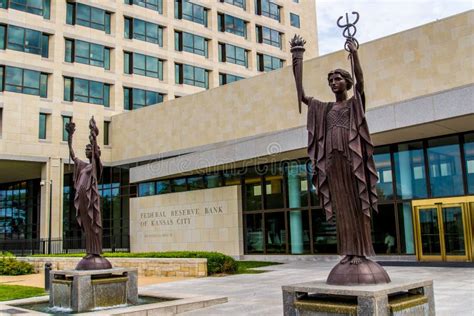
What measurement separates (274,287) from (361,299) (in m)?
9.90

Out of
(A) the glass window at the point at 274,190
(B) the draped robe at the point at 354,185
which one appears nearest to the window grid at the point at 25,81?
(A) the glass window at the point at 274,190

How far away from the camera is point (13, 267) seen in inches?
990

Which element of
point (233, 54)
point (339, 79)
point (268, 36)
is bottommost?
point (339, 79)

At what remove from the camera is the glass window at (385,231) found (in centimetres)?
2242

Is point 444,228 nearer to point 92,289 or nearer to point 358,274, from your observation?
point 92,289

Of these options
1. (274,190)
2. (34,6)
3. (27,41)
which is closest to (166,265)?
(274,190)

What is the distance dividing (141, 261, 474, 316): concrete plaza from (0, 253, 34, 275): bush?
1106 cm

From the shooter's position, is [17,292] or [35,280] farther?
[35,280]

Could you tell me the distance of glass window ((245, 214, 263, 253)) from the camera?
27.5 meters

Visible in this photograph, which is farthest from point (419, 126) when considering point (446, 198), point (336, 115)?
point (336, 115)

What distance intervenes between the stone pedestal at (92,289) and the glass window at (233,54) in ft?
123

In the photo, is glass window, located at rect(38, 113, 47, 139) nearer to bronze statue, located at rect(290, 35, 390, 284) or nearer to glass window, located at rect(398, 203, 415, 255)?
glass window, located at rect(398, 203, 415, 255)

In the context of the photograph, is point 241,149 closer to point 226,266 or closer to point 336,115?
point 226,266

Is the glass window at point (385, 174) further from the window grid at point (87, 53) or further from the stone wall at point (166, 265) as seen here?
the window grid at point (87, 53)
